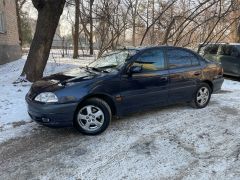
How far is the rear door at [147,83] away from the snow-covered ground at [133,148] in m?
0.40

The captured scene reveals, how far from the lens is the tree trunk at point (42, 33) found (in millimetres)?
8797

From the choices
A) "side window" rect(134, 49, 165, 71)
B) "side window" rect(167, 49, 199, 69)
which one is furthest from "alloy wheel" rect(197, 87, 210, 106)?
"side window" rect(134, 49, 165, 71)

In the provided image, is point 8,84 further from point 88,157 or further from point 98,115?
point 88,157

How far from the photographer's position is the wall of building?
1600 centimetres

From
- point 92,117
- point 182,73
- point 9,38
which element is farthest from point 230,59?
point 9,38

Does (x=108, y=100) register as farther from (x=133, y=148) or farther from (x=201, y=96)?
(x=201, y=96)

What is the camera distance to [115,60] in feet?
19.8

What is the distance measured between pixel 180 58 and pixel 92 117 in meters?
2.50

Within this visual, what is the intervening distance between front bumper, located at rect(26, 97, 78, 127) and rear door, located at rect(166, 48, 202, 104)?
2255 mm

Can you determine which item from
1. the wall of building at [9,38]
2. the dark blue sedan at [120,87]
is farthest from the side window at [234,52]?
the wall of building at [9,38]

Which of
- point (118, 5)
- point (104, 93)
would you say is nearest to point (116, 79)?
point (104, 93)

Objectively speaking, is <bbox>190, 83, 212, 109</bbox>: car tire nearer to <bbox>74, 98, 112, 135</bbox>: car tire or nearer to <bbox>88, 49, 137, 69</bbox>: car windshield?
<bbox>88, 49, 137, 69</bbox>: car windshield

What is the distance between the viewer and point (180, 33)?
12102 mm

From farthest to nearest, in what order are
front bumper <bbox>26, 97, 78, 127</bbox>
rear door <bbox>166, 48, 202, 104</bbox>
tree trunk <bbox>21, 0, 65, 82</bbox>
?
tree trunk <bbox>21, 0, 65, 82</bbox>
rear door <bbox>166, 48, 202, 104</bbox>
front bumper <bbox>26, 97, 78, 127</bbox>
